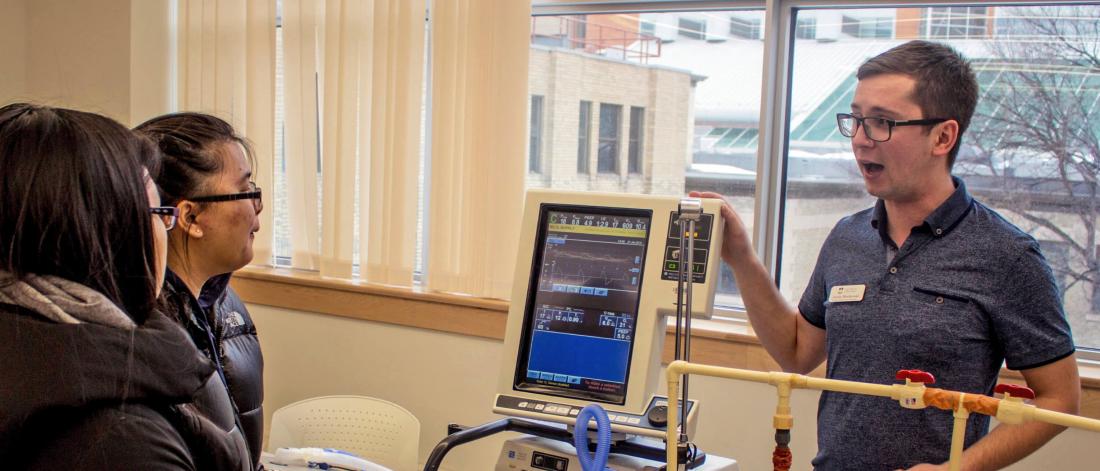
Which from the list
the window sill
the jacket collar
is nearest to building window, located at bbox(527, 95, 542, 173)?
the window sill

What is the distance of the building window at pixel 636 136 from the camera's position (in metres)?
2.96

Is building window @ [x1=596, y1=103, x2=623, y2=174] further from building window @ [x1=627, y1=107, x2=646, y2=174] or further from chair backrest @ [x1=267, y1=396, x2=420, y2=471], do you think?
chair backrest @ [x1=267, y1=396, x2=420, y2=471]

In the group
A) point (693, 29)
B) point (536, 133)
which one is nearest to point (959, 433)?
point (693, 29)

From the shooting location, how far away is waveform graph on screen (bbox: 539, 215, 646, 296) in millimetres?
1708

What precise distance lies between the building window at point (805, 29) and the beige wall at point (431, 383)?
1.00m

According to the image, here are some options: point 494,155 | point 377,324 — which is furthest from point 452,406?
point 494,155

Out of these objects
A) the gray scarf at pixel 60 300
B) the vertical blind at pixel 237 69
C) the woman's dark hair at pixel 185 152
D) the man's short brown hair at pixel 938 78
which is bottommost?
the gray scarf at pixel 60 300

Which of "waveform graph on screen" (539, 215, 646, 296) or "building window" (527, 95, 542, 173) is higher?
"building window" (527, 95, 542, 173)

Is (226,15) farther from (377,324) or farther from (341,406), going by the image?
(341,406)

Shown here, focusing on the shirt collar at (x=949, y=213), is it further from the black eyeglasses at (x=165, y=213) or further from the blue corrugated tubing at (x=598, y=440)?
the black eyeglasses at (x=165, y=213)

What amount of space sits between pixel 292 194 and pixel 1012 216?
234cm

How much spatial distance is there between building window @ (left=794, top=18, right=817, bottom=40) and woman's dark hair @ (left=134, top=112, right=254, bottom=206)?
1662mm

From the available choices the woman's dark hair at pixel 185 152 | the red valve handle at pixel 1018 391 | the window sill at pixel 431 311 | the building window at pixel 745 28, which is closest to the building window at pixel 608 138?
the building window at pixel 745 28

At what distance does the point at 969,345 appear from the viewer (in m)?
1.58
